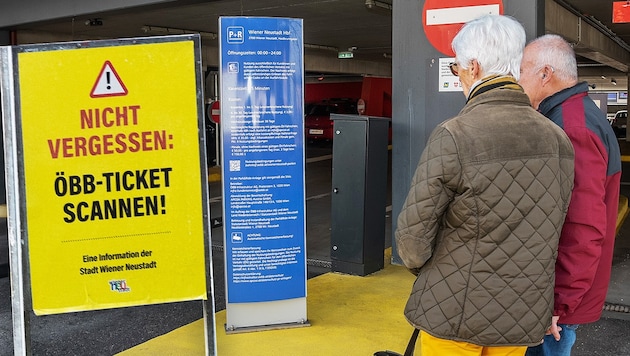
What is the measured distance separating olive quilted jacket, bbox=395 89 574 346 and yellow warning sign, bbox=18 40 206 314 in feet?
4.18

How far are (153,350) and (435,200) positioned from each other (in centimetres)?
263

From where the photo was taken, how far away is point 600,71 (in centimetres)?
3136

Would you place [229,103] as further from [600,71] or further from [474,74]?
[600,71]

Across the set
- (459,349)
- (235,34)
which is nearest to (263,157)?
(235,34)

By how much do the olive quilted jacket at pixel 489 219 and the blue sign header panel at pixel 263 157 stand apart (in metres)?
2.14

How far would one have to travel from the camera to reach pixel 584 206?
A: 2209mm

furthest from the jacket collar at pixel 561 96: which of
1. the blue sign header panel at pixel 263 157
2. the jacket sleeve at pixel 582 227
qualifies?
the blue sign header panel at pixel 263 157

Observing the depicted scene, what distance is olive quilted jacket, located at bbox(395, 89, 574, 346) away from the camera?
78.7 inches

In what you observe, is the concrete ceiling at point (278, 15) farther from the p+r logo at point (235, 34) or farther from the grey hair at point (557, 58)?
the grey hair at point (557, 58)

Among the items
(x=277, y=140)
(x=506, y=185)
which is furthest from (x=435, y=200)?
(x=277, y=140)

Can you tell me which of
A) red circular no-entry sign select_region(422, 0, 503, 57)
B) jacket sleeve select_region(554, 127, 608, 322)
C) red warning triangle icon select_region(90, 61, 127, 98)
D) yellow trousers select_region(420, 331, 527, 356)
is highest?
red circular no-entry sign select_region(422, 0, 503, 57)

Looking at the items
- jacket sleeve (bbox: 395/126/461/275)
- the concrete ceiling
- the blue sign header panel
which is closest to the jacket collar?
jacket sleeve (bbox: 395/126/461/275)

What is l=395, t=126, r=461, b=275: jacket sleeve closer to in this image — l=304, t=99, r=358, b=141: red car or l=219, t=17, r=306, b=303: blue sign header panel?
l=219, t=17, r=306, b=303: blue sign header panel

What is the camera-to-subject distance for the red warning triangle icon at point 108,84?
288cm
